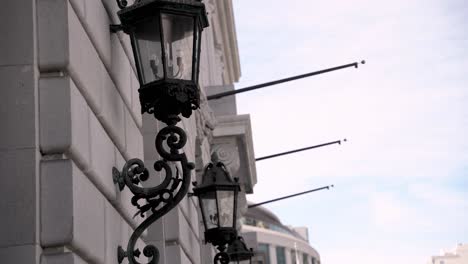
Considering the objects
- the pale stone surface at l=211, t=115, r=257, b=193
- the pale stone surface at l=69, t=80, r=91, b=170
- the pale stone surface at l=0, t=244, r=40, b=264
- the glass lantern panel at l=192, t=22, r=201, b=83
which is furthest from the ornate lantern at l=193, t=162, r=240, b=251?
the pale stone surface at l=0, t=244, r=40, b=264

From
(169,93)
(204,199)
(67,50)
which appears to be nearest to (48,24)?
(67,50)

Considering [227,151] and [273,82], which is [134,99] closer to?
[273,82]

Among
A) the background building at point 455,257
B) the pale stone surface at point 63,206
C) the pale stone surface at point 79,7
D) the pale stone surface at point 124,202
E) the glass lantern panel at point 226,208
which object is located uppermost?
the background building at point 455,257

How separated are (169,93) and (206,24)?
2.49 feet

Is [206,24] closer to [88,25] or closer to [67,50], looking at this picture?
[88,25]

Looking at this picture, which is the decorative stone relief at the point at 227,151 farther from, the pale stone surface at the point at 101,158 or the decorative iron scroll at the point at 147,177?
the pale stone surface at the point at 101,158

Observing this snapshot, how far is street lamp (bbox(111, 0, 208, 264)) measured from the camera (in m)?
6.31

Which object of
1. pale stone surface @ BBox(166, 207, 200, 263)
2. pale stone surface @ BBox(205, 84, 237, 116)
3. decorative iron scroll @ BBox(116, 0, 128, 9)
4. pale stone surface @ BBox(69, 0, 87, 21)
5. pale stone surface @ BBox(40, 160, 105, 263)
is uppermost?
pale stone surface @ BBox(205, 84, 237, 116)

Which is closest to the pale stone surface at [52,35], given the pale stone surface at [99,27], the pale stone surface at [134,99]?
the pale stone surface at [99,27]

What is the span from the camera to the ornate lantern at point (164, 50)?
6297 mm

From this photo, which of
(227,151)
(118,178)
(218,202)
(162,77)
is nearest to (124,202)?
(118,178)

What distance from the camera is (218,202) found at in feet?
39.6

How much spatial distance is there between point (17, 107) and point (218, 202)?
23.2 ft

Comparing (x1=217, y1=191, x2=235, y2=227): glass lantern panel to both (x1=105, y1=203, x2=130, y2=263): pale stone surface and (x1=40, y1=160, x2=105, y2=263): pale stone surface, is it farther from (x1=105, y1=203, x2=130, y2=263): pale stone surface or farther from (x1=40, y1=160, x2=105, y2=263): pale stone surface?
(x1=40, y1=160, x2=105, y2=263): pale stone surface
